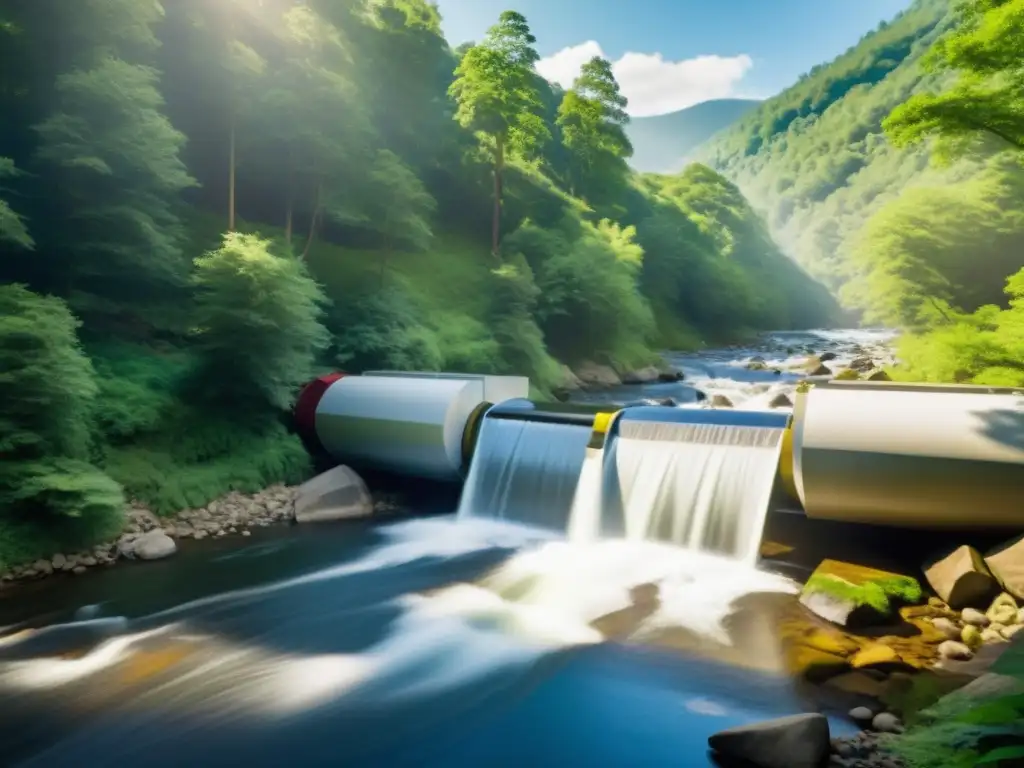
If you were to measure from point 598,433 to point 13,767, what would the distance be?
9.20 m

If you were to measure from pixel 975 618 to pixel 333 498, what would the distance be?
10.7 meters

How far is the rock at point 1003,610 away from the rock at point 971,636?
0.31m

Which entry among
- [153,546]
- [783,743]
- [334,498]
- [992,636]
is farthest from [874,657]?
[153,546]

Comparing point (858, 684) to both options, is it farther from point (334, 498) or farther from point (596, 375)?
point (596, 375)

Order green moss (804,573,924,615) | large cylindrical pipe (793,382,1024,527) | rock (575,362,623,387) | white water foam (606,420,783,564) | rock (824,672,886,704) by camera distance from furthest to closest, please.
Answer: rock (575,362,623,387), white water foam (606,420,783,564), large cylindrical pipe (793,382,1024,527), green moss (804,573,924,615), rock (824,672,886,704)

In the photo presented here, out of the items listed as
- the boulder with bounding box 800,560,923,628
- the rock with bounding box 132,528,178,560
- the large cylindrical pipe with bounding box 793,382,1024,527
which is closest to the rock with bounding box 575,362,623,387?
the large cylindrical pipe with bounding box 793,382,1024,527

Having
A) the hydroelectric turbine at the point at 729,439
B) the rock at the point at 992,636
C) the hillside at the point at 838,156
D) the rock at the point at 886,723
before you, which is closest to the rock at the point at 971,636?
the rock at the point at 992,636

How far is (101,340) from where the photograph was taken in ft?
48.5

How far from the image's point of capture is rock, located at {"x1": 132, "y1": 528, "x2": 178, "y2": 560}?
33.7 feet

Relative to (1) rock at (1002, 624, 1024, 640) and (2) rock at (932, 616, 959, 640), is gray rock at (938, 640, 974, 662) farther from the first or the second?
(1) rock at (1002, 624, 1024, 640)

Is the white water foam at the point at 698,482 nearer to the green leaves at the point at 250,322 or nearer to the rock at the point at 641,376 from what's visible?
the green leaves at the point at 250,322

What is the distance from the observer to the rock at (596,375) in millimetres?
29453

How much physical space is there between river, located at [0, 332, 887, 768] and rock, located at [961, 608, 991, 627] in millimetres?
1995

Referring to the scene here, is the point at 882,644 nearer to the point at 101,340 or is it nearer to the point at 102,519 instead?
the point at 102,519
